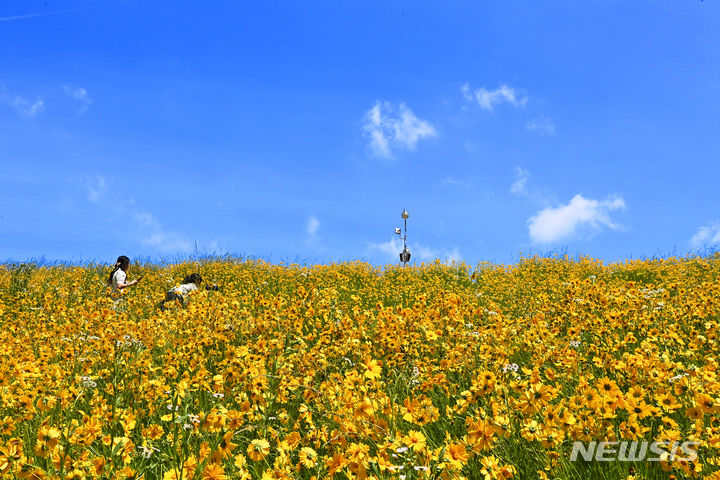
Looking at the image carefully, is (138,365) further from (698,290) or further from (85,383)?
(698,290)

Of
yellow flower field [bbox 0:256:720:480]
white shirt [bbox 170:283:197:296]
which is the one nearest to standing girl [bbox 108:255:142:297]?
white shirt [bbox 170:283:197:296]

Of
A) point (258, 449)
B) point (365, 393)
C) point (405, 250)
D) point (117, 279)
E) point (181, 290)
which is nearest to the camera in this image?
→ point (258, 449)

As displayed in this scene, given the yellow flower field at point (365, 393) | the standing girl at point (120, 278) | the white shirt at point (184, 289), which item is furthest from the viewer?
the standing girl at point (120, 278)

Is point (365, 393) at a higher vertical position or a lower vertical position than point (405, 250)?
lower

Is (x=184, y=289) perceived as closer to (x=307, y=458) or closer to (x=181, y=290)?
(x=181, y=290)

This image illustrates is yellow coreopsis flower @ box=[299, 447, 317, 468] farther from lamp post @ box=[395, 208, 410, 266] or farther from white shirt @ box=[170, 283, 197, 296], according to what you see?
lamp post @ box=[395, 208, 410, 266]

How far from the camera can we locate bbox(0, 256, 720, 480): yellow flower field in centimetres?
240

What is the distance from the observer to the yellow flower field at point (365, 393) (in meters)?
2.40

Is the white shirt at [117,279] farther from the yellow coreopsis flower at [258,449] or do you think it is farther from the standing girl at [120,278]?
the yellow coreopsis flower at [258,449]

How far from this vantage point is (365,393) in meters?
3.02

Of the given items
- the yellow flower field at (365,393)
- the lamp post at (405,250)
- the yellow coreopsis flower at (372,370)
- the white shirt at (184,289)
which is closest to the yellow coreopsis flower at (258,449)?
the yellow flower field at (365,393)

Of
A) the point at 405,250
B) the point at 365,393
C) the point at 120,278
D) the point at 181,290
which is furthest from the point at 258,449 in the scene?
the point at 405,250

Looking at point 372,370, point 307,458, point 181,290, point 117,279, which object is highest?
point 117,279

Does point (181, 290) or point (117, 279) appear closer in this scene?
point (181, 290)
